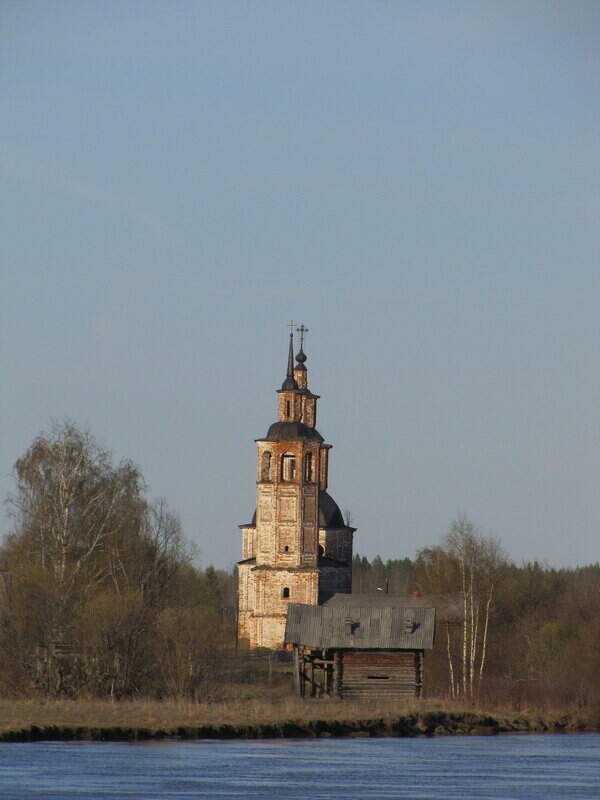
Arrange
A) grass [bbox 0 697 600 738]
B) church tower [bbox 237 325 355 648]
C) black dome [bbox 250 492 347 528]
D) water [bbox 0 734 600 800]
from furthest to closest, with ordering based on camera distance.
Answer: black dome [bbox 250 492 347 528] < church tower [bbox 237 325 355 648] < grass [bbox 0 697 600 738] < water [bbox 0 734 600 800]

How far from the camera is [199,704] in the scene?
50.9 m

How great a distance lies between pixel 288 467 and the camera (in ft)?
292

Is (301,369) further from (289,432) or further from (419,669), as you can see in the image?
(419,669)

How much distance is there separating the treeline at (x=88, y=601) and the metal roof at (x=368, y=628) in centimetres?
269

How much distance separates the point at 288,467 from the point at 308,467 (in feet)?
3.05

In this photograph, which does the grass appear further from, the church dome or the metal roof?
the church dome

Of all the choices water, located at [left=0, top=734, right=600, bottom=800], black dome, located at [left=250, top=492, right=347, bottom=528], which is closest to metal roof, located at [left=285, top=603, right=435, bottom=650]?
water, located at [left=0, top=734, right=600, bottom=800]

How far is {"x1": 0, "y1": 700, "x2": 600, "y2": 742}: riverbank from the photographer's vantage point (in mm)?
45125

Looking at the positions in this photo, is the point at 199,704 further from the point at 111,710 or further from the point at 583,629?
the point at 583,629

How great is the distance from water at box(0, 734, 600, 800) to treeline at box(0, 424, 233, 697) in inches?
355

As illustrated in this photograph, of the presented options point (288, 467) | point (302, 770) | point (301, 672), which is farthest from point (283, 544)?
point (302, 770)

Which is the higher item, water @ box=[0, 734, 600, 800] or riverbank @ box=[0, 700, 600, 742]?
riverbank @ box=[0, 700, 600, 742]

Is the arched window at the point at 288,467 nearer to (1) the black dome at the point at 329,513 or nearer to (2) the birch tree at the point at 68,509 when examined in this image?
(1) the black dome at the point at 329,513

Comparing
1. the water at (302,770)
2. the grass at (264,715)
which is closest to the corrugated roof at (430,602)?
the grass at (264,715)
